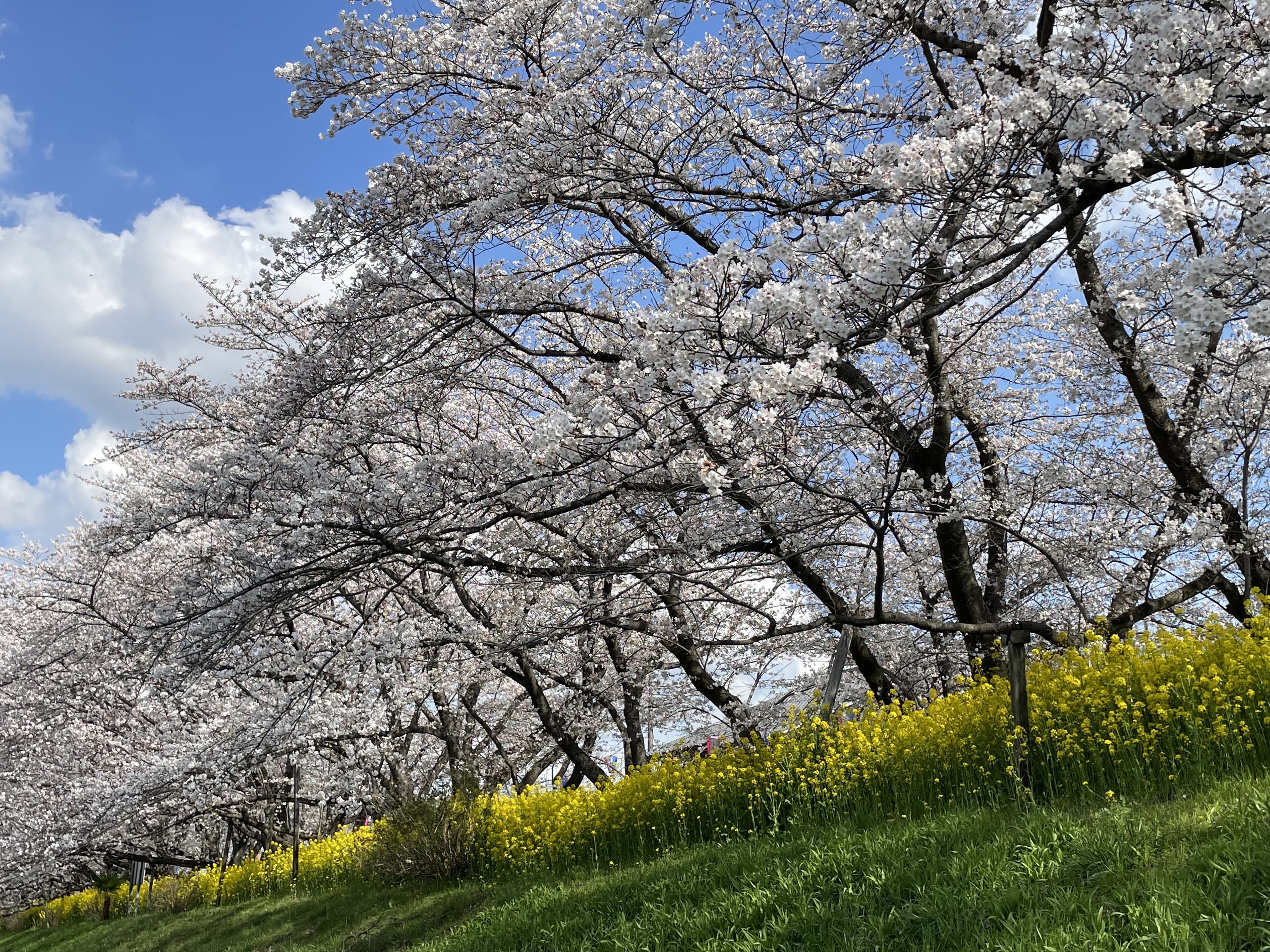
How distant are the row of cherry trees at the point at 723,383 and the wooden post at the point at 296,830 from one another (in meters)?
0.48

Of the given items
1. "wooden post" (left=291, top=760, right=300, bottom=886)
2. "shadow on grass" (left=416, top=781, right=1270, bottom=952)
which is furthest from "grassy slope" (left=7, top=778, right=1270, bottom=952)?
"wooden post" (left=291, top=760, right=300, bottom=886)

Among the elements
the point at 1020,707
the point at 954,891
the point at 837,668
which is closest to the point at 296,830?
the point at 837,668

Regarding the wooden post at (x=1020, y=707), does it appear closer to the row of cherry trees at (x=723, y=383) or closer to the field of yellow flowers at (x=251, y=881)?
the row of cherry trees at (x=723, y=383)

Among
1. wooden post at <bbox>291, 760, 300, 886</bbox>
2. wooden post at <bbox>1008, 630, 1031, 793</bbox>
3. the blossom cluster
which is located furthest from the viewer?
wooden post at <bbox>291, 760, 300, 886</bbox>

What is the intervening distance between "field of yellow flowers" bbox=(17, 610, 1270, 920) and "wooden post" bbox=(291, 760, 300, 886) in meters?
4.54

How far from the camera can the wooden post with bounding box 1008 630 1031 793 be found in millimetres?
5488

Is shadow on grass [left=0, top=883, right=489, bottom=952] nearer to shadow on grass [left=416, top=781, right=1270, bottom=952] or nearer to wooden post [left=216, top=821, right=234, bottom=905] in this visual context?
wooden post [left=216, top=821, right=234, bottom=905]

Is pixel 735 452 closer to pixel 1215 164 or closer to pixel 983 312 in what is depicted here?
pixel 1215 164

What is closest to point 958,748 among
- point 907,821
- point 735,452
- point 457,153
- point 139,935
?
point 907,821

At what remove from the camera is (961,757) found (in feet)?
19.4

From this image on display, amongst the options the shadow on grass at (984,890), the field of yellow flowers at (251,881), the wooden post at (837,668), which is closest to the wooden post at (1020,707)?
the shadow on grass at (984,890)

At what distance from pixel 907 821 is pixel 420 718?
11133 mm

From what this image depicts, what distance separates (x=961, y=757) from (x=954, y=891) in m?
2.00

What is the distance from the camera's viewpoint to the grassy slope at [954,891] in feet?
11.1
